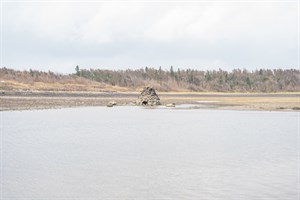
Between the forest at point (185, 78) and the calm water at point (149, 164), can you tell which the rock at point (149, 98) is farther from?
the forest at point (185, 78)

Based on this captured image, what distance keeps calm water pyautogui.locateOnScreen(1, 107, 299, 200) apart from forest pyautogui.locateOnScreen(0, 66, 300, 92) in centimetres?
8787

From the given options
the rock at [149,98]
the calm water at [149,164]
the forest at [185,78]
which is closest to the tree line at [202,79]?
the forest at [185,78]

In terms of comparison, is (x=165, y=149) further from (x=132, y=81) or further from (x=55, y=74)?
(x=132, y=81)

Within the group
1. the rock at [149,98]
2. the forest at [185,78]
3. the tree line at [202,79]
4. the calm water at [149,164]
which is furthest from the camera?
the tree line at [202,79]

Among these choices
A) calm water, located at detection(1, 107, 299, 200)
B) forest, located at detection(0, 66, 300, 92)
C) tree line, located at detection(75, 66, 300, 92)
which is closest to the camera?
calm water, located at detection(1, 107, 299, 200)

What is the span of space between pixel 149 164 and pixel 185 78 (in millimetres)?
126546

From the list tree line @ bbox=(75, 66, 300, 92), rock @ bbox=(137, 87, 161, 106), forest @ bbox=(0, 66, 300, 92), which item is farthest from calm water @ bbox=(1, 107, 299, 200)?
tree line @ bbox=(75, 66, 300, 92)

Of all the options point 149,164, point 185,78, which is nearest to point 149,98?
A: point 149,164

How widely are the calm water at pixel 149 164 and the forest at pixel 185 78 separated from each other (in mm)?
87867

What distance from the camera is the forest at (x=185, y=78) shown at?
121 meters

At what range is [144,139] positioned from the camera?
27531mm

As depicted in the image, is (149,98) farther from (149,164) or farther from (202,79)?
→ (202,79)

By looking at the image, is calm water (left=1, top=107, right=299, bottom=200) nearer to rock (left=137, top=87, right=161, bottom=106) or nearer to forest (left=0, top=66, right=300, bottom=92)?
rock (left=137, top=87, right=161, bottom=106)

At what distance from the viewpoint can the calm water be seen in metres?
14.1
